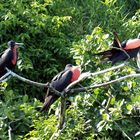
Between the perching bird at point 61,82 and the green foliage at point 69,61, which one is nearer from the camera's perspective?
the perching bird at point 61,82

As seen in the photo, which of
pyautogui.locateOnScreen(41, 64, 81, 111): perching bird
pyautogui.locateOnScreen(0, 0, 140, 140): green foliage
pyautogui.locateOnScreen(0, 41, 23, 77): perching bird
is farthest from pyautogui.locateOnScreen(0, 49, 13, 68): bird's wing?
pyautogui.locateOnScreen(41, 64, 81, 111): perching bird

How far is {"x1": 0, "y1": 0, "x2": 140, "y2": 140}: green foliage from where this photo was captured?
430 centimetres

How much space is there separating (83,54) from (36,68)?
102 centimetres

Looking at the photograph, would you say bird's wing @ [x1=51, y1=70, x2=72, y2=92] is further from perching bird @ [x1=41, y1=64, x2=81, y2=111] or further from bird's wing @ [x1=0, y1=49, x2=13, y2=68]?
bird's wing @ [x1=0, y1=49, x2=13, y2=68]

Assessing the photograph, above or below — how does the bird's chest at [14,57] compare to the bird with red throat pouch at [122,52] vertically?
above

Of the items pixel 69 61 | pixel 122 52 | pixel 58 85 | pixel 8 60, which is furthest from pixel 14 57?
pixel 69 61

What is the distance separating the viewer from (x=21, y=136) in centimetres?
438

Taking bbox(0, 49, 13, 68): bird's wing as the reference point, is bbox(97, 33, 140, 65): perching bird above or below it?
below

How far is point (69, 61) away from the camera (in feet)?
17.9

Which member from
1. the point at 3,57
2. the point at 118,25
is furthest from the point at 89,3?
the point at 3,57

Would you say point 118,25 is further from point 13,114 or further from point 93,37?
point 13,114

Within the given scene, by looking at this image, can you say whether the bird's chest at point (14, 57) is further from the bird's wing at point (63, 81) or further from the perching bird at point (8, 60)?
the bird's wing at point (63, 81)

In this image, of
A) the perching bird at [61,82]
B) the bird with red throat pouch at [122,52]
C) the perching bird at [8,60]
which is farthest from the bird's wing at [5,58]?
the bird with red throat pouch at [122,52]

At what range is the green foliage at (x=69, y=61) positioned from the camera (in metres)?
4.30
